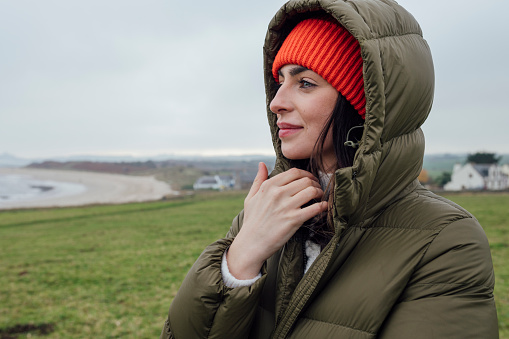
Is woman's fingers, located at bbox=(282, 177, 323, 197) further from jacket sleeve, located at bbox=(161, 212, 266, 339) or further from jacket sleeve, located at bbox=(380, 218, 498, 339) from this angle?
jacket sleeve, located at bbox=(380, 218, 498, 339)

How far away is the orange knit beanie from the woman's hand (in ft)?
1.46

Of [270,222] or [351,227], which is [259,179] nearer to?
[270,222]

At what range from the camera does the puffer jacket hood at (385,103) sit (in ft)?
4.70

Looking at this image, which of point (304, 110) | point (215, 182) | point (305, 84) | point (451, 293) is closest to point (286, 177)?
point (304, 110)

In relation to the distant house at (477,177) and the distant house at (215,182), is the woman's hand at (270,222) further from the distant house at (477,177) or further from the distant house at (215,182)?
the distant house at (477,177)

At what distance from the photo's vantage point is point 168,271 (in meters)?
12.8

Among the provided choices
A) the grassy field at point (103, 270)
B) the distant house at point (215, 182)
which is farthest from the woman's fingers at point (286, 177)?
the distant house at point (215, 182)

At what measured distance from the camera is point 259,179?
1820 mm

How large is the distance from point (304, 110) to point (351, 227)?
1.86 feet

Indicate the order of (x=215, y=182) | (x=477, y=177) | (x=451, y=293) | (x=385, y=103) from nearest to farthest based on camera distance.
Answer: (x=451, y=293) < (x=385, y=103) < (x=477, y=177) < (x=215, y=182)

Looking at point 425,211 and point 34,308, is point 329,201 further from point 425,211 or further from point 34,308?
point 34,308

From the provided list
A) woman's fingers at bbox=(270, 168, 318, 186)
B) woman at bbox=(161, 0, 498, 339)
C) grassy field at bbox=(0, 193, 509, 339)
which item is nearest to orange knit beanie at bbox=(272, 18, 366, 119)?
woman at bbox=(161, 0, 498, 339)

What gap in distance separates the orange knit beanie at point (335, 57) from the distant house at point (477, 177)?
177 feet

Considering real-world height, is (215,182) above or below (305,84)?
below
